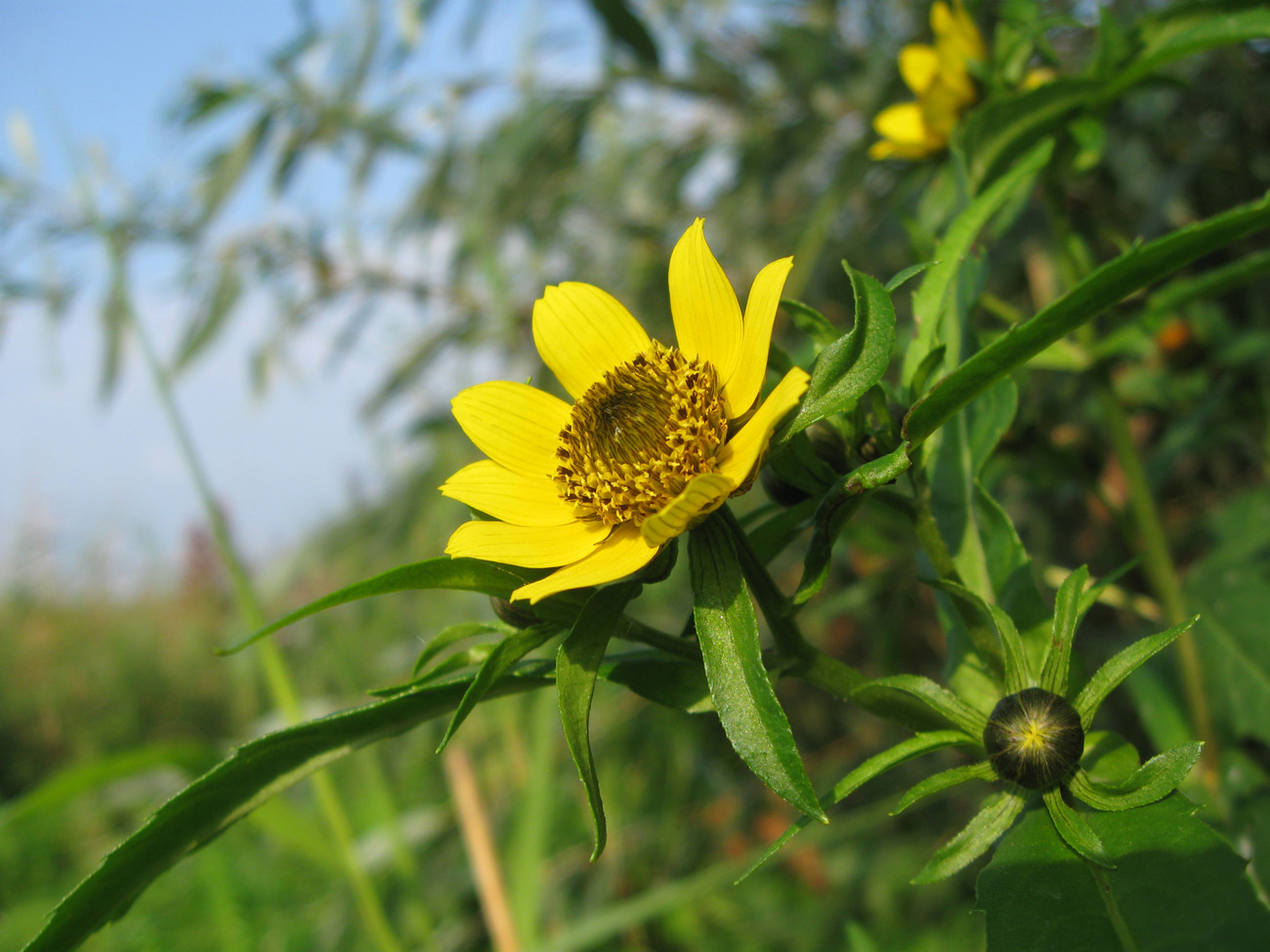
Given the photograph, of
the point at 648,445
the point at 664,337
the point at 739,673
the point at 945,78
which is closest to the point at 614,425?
the point at 648,445

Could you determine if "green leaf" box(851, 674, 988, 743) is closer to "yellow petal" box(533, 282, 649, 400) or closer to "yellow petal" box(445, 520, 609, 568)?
"yellow petal" box(445, 520, 609, 568)

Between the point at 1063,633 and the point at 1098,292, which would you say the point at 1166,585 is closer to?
the point at 1063,633

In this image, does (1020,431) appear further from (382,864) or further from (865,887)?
(382,864)

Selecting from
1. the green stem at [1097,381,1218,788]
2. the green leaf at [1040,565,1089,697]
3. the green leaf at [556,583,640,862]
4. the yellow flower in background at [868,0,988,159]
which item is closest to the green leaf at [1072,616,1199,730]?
the green leaf at [1040,565,1089,697]

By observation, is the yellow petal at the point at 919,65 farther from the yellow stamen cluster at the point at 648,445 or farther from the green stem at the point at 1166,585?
the yellow stamen cluster at the point at 648,445

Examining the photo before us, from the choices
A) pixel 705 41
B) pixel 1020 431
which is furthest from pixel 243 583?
pixel 705 41

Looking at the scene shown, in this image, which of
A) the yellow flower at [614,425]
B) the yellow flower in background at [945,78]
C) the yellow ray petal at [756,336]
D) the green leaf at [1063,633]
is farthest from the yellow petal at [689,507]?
the yellow flower in background at [945,78]
